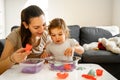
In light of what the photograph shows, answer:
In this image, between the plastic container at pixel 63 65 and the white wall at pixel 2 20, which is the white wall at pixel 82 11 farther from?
the plastic container at pixel 63 65

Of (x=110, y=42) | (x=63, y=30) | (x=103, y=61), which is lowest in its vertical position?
(x=103, y=61)

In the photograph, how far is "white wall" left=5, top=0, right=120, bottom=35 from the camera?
4.05 meters

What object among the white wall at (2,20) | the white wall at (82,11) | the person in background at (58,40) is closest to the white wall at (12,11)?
the white wall at (2,20)

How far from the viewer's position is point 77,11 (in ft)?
13.4

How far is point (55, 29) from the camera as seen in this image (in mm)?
1640

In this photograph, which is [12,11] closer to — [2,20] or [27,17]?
[2,20]

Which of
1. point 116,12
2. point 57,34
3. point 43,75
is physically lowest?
point 43,75

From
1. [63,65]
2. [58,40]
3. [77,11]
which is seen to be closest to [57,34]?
[58,40]

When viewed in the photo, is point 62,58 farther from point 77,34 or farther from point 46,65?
point 77,34

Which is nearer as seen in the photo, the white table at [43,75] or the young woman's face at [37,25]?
the white table at [43,75]

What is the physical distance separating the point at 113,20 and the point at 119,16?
0.86 feet

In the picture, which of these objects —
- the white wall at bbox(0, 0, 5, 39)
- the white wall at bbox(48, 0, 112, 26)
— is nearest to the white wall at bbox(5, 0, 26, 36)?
the white wall at bbox(0, 0, 5, 39)

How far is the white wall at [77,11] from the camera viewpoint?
13.3 ft

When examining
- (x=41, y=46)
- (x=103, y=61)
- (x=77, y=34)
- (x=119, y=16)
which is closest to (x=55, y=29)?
(x=41, y=46)
